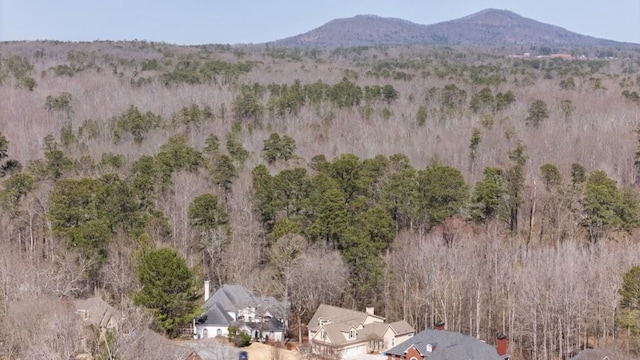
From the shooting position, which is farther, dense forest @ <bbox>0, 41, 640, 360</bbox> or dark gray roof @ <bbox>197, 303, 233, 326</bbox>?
dark gray roof @ <bbox>197, 303, 233, 326</bbox>

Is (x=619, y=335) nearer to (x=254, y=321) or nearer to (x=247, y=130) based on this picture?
(x=254, y=321)

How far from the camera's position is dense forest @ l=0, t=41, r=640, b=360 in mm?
35594

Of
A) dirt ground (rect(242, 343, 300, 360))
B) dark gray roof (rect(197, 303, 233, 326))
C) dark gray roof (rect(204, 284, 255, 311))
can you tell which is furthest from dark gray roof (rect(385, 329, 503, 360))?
dark gray roof (rect(197, 303, 233, 326))

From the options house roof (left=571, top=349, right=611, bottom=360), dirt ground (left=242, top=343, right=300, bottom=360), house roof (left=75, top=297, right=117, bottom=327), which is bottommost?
dirt ground (left=242, top=343, right=300, bottom=360)

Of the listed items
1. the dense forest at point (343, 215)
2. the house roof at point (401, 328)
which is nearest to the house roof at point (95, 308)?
the dense forest at point (343, 215)

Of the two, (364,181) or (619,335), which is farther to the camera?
(364,181)

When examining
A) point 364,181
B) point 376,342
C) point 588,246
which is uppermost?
point 364,181

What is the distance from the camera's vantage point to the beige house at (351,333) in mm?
36375

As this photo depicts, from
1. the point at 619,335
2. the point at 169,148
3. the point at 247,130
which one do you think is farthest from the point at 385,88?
the point at 619,335

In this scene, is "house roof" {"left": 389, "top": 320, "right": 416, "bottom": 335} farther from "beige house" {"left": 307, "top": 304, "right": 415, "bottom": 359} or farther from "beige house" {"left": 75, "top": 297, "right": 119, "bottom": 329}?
"beige house" {"left": 75, "top": 297, "right": 119, "bottom": 329}

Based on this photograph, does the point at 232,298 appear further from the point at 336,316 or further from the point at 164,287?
the point at 164,287

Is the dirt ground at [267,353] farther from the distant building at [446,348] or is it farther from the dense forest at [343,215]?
the distant building at [446,348]

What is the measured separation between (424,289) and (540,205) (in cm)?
1557

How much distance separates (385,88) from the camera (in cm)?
8775
